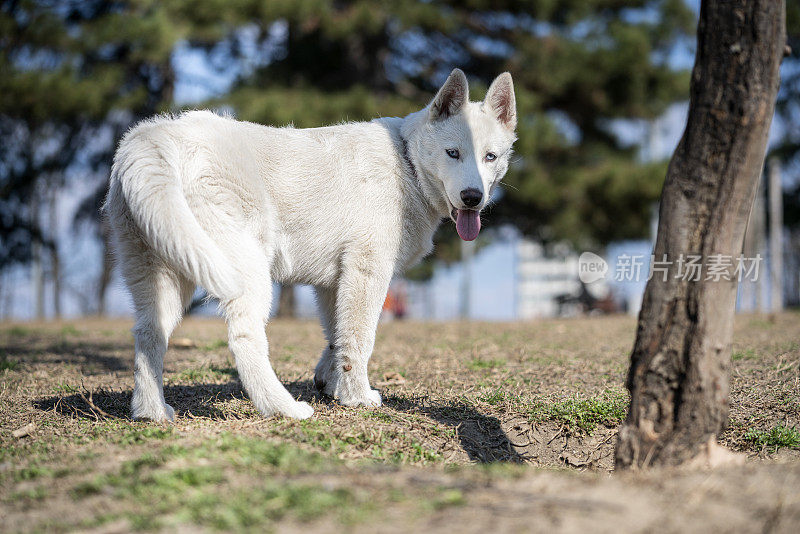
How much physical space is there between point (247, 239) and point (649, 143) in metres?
15.0

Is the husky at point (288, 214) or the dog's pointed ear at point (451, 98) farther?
the dog's pointed ear at point (451, 98)

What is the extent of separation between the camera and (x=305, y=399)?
437 cm

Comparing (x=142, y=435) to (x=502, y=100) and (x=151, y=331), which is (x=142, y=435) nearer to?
(x=151, y=331)

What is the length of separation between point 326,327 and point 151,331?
1.23 metres

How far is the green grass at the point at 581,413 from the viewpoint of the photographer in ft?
13.3

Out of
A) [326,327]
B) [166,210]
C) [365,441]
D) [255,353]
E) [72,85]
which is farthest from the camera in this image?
[72,85]

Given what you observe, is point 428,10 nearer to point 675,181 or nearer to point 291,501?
point 675,181

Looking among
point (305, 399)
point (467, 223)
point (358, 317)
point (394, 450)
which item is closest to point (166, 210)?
point (358, 317)

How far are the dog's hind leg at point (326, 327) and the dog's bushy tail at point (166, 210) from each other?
1088 millimetres

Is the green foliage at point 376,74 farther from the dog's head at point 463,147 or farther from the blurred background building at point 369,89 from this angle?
the dog's head at point 463,147

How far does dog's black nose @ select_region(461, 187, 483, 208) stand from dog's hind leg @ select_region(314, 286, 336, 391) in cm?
104

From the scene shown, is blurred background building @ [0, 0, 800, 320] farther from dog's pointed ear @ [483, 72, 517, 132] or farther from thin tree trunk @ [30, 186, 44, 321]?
dog's pointed ear @ [483, 72, 517, 132]

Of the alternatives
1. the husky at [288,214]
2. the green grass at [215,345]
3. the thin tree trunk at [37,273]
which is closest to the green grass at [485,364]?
the husky at [288,214]

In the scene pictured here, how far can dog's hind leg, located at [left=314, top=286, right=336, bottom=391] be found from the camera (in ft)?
14.5
